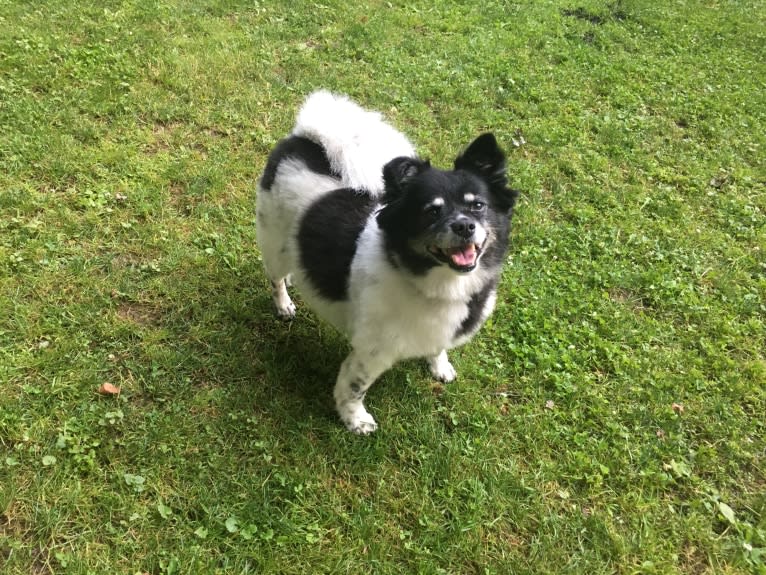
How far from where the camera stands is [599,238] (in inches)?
173

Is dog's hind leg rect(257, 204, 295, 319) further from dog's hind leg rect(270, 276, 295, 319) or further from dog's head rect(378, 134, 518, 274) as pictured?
dog's head rect(378, 134, 518, 274)

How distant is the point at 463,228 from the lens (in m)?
2.28

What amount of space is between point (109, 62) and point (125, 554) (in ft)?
15.7

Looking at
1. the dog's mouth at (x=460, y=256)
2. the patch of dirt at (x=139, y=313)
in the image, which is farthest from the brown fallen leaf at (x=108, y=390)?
the dog's mouth at (x=460, y=256)

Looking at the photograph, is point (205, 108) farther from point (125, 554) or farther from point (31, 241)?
point (125, 554)

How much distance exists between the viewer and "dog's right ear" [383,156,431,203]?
2467 mm

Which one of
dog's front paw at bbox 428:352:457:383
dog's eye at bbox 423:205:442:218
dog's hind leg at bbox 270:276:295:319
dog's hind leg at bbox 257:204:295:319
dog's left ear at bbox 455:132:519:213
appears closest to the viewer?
dog's eye at bbox 423:205:442:218

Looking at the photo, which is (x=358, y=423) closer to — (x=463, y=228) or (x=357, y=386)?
(x=357, y=386)

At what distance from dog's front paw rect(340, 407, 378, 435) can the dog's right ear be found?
1289 millimetres

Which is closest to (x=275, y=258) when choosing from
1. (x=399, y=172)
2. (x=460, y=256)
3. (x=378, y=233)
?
(x=378, y=233)

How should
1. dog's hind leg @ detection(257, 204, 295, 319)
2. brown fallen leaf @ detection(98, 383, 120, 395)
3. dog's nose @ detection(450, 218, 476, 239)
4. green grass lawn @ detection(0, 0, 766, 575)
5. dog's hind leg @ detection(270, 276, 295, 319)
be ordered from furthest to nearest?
dog's hind leg @ detection(270, 276, 295, 319), dog's hind leg @ detection(257, 204, 295, 319), brown fallen leaf @ detection(98, 383, 120, 395), green grass lawn @ detection(0, 0, 766, 575), dog's nose @ detection(450, 218, 476, 239)

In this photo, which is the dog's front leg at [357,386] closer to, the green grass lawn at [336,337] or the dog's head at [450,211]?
the green grass lawn at [336,337]

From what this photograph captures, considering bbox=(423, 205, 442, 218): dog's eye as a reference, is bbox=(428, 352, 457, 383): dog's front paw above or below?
below

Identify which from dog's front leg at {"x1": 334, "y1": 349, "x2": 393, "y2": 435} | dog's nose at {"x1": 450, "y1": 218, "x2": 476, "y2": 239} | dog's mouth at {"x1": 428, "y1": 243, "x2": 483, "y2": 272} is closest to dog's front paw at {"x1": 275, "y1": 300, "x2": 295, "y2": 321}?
dog's front leg at {"x1": 334, "y1": 349, "x2": 393, "y2": 435}
